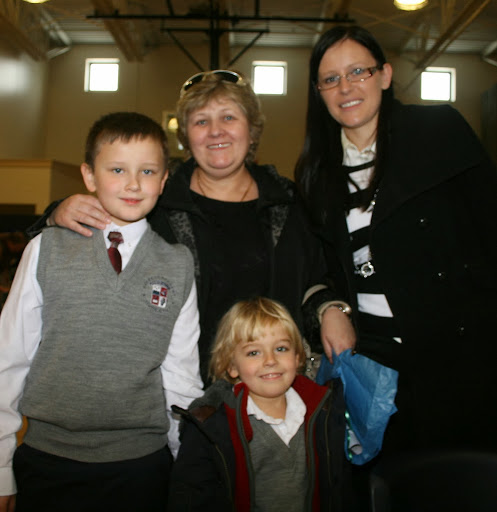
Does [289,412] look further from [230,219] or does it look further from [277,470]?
[230,219]

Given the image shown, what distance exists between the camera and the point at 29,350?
1391 mm

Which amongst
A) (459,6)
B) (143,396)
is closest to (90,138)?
(143,396)

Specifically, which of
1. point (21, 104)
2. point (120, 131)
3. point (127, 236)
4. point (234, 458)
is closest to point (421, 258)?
point (234, 458)

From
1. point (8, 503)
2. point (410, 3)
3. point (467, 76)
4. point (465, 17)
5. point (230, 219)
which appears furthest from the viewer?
point (467, 76)

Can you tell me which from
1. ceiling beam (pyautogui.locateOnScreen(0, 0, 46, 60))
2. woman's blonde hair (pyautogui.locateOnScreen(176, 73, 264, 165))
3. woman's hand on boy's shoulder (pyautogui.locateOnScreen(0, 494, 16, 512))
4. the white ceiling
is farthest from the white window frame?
woman's hand on boy's shoulder (pyautogui.locateOnScreen(0, 494, 16, 512))

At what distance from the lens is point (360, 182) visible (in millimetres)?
1760

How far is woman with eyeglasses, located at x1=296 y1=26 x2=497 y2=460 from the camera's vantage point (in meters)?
1.52

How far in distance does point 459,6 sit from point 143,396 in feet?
36.2

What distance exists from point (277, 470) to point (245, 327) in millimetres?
460

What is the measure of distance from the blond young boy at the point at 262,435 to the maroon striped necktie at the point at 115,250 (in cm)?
45

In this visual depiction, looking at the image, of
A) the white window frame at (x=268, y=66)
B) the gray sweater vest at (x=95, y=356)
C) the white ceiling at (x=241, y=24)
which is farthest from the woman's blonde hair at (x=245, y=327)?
the white window frame at (x=268, y=66)

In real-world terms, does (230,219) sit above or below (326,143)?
below

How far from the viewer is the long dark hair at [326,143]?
1.68 meters

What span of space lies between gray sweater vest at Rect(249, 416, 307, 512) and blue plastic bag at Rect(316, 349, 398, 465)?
7.1 inches
